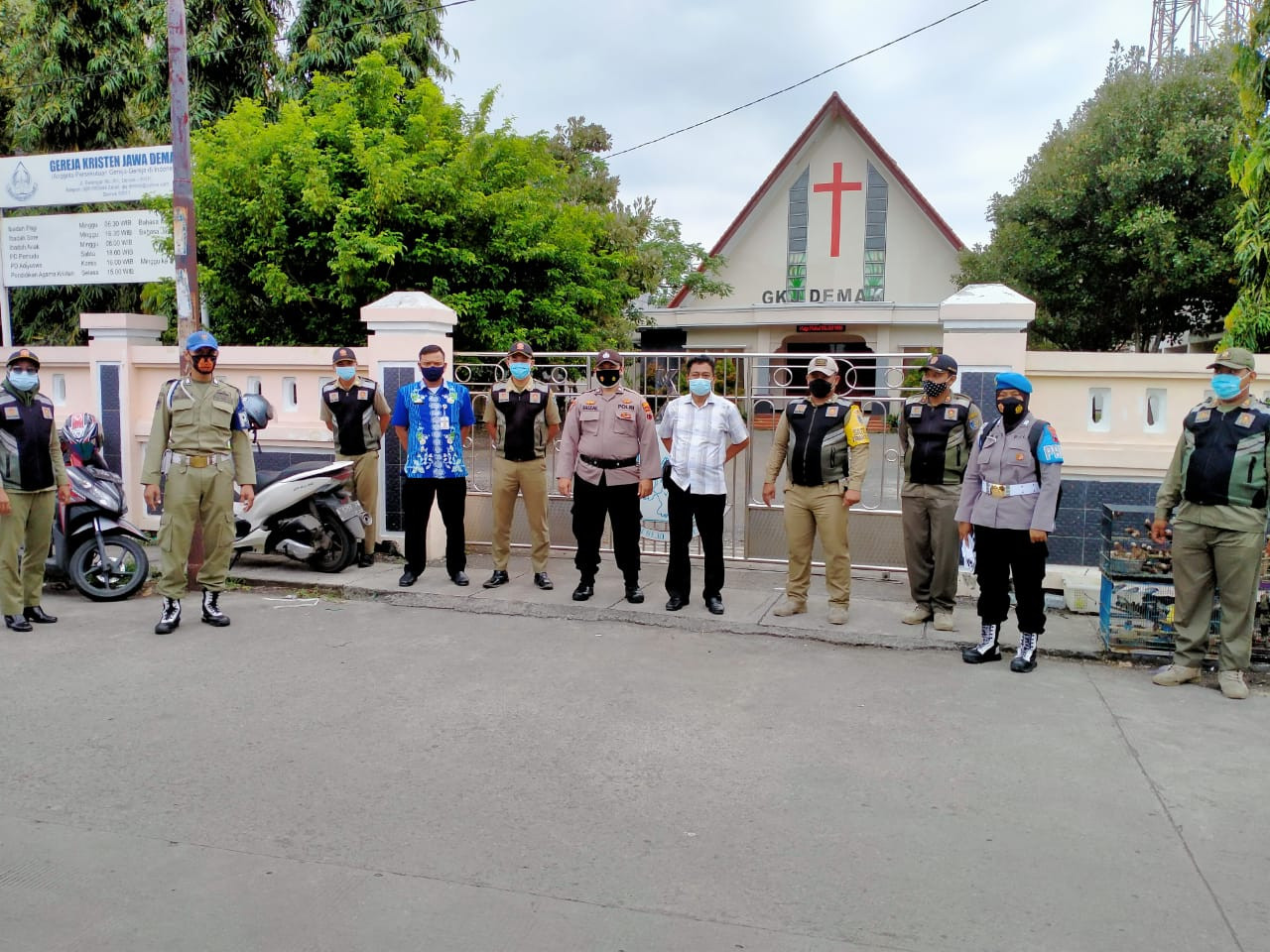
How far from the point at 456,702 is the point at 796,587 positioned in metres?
2.81

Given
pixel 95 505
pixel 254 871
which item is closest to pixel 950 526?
pixel 254 871

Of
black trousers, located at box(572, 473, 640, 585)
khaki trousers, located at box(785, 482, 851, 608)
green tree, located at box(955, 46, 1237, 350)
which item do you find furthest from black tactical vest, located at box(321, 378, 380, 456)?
green tree, located at box(955, 46, 1237, 350)

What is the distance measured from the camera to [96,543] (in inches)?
300

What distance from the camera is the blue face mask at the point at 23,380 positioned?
6.84m

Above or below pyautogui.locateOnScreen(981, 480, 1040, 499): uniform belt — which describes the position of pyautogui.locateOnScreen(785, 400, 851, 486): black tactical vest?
above

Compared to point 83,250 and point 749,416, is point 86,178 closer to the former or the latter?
point 83,250

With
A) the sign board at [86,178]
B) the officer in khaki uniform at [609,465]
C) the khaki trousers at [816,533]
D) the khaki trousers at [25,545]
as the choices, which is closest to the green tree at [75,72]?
the sign board at [86,178]

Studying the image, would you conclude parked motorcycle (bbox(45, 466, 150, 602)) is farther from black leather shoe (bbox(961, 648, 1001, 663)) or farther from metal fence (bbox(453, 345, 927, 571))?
black leather shoe (bbox(961, 648, 1001, 663))

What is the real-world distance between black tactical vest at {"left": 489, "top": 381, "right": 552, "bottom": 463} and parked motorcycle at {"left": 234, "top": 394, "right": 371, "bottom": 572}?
4.67ft

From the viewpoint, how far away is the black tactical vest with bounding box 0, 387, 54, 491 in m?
6.79

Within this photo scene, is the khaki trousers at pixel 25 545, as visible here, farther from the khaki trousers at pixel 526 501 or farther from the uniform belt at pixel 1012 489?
the uniform belt at pixel 1012 489

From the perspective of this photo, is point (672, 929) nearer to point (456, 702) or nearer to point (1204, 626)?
point (456, 702)

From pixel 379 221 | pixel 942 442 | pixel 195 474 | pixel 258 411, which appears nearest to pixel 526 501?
pixel 195 474

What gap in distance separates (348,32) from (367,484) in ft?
44.3
